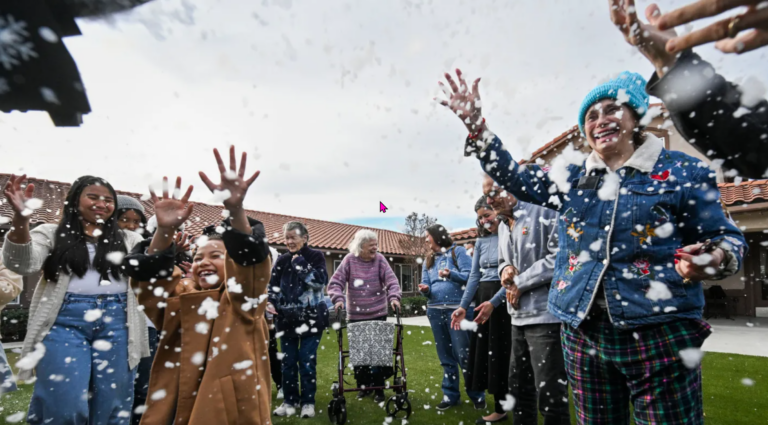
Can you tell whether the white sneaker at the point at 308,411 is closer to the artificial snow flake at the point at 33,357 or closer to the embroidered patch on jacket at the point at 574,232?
the artificial snow flake at the point at 33,357

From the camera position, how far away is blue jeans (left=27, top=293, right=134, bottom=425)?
230cm

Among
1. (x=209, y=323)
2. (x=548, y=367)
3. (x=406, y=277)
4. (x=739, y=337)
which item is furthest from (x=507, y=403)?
(x=406, y=277)

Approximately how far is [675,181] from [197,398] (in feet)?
7.42

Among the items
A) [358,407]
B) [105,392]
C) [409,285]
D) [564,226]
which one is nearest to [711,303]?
[409,285]

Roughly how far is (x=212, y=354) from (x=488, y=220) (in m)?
2.60

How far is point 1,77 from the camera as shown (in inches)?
70.5

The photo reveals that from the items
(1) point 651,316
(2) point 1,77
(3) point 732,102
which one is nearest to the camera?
(3) point 732,102

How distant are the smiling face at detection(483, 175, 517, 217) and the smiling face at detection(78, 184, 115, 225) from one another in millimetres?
2509

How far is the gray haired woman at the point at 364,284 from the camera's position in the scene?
5.00m

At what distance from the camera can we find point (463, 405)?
14.7 feet

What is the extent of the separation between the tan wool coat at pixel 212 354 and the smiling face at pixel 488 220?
7.46ft

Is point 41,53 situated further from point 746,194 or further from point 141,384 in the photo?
point 746,194

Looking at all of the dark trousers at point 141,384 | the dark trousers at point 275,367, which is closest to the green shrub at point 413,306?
the dark trousers at point 275,367

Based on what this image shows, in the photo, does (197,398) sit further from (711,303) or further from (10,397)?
(711,303)
